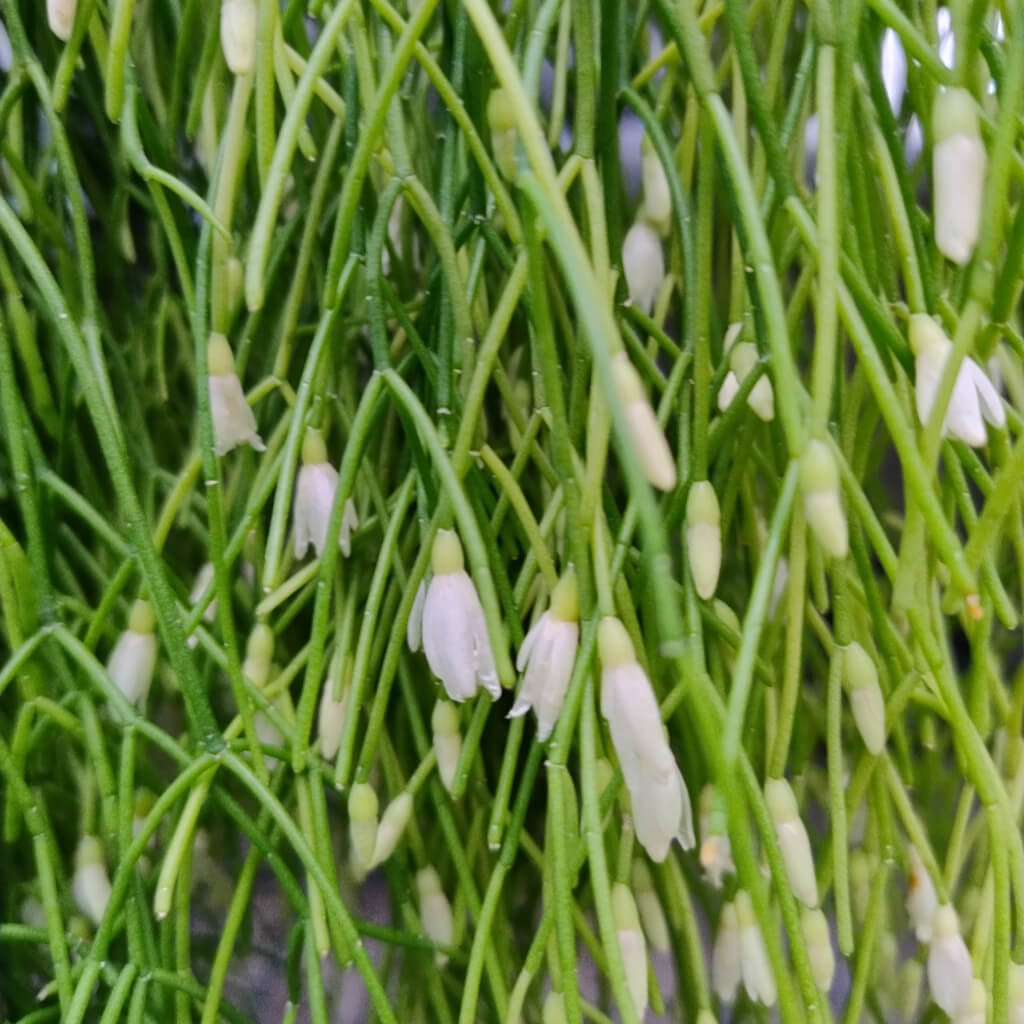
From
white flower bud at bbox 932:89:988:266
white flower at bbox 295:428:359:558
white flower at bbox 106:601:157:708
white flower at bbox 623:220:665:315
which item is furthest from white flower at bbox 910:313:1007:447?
white flower at bbox 106:601:157:708

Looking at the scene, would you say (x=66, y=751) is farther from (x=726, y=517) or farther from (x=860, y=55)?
(x=860, y=55)

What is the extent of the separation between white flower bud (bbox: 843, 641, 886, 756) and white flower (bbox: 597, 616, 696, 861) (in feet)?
0.34

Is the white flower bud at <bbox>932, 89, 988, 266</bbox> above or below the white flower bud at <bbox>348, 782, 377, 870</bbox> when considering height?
above

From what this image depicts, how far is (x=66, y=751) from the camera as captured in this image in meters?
0.49

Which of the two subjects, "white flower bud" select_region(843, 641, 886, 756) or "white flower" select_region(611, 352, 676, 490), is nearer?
"white flower" select_region(611, 352, 676, 490)

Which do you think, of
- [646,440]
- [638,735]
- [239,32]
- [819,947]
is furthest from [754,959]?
[239,32]

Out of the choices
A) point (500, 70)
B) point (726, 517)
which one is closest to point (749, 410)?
point (726, 517)

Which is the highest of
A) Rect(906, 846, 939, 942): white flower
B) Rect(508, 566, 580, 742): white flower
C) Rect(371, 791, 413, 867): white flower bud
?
Rect(508, 566, 580, 742): white flower

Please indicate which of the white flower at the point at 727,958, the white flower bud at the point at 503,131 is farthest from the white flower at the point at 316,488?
the white flower at the point at 727,958

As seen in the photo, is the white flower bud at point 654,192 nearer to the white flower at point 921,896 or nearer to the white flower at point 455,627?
the white flower at point 455,627

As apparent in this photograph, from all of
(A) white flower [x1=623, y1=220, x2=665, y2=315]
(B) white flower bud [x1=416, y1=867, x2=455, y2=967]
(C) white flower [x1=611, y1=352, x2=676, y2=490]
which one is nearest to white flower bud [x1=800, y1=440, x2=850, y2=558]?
(C) white flower [x1=611, y1=352, x2=676, y2=490]

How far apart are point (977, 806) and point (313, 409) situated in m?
0.47

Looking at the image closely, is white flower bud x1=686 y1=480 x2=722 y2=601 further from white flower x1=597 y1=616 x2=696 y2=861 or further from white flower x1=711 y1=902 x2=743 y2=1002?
white flower x1=711 y1=902 x2=743 y2=1002

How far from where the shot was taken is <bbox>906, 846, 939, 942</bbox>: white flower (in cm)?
40
